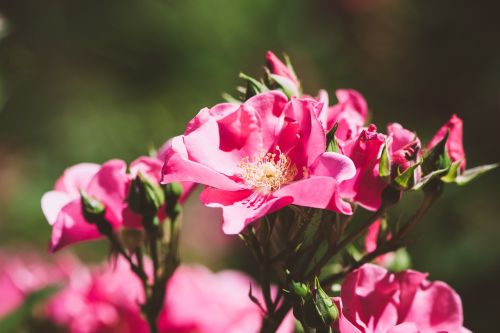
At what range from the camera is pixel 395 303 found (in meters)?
0.91

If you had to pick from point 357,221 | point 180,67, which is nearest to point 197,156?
point 357,221

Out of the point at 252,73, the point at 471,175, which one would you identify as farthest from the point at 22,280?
the point at 252,73

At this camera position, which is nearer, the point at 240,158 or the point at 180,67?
the point at 240,158

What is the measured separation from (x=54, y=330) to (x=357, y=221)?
172 cm

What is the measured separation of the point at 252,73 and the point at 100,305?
8.48ft

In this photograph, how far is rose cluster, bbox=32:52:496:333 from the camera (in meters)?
0.83

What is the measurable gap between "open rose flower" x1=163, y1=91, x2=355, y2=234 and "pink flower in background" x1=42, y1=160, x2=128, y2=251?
16 centimetres

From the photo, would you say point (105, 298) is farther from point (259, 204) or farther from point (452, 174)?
point (452, 174)

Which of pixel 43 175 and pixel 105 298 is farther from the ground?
pixel 105 298

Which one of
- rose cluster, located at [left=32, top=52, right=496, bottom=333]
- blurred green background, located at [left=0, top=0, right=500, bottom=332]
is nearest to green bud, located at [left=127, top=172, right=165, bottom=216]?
rose cluster, located at [left=32, top=52, right=496, bottom=333]

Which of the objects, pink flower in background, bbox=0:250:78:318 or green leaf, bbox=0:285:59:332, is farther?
pink flower in background, bbox=0:250:78:318

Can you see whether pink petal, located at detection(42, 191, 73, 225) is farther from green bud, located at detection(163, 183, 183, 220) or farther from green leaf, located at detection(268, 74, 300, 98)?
green leaf, located at detection(268, 74, 300, 98)

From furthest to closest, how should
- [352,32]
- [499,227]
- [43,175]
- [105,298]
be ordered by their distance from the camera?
[352,32] → [43,175] → [499,227] → [105,298]

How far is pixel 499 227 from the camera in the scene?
3.09 m
